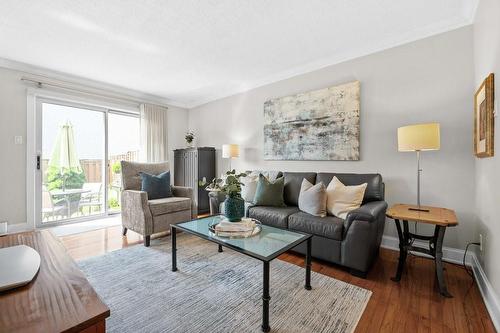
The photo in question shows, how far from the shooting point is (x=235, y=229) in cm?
180

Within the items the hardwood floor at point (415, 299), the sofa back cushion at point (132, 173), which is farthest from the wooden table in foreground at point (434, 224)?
the sofa back cushion at point (132, 173)

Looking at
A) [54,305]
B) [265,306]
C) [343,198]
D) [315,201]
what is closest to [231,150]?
[315,201]

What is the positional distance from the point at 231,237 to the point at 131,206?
5.69 ft

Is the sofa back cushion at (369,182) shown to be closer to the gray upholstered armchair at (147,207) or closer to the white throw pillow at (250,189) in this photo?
the white throw pillow at (250,189)

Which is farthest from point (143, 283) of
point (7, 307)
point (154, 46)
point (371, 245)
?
point (154, 46)

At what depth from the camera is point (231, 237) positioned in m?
1.71

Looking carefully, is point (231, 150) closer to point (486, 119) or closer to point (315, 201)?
point (315, 201)

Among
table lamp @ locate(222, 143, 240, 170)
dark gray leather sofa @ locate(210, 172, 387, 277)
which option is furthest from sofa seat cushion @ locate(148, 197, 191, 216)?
table lamp @ locate(222, 143, 240, 170)

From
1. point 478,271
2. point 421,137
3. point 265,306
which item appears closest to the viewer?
point 265,306

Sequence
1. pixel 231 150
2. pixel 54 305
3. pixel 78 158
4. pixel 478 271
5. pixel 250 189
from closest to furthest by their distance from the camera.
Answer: pixel 54 305 → pixel 478 271 → pixel 250 189 → pixel 78 158 → pixel 231 150

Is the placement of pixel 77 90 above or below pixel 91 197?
above

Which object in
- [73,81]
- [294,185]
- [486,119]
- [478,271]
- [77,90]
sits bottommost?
[478,271]

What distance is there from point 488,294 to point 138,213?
3.17 metres

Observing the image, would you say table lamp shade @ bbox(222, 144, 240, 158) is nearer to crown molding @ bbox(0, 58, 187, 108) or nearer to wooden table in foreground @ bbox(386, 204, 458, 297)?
crown molding @ bbox(0, 58, 187, 108)
